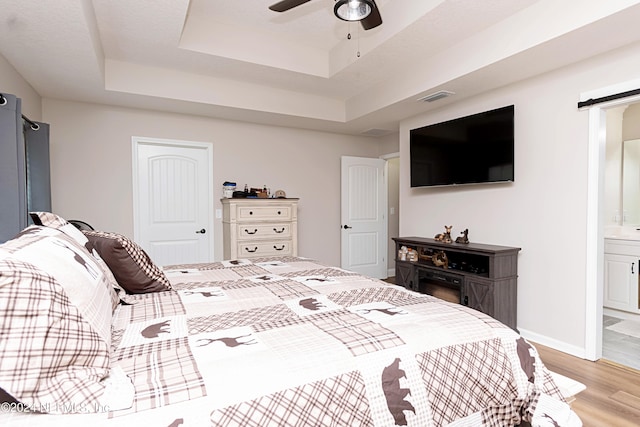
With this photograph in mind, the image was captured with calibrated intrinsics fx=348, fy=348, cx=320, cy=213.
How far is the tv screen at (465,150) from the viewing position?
321 centimetres

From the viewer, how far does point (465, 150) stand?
3551 mm

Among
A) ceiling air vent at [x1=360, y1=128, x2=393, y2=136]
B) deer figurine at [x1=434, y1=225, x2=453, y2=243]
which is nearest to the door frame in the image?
deer figurine at [x1=434, y1=225, x2=453, y2=243]

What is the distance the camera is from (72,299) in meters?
0.97

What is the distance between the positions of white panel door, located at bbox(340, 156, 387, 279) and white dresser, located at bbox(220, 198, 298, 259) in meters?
1.12

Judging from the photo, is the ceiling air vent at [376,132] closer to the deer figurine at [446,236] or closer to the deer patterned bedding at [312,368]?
the deer figurine at [446,236]

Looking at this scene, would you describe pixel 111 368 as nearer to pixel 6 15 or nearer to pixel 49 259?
pixel 49 259

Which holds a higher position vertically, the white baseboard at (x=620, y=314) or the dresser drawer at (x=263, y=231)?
the dresser drawer at (x=263, y=231)

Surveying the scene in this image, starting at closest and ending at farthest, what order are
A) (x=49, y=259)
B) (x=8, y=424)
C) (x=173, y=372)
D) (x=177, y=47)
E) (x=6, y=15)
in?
1. (x=8, y=424)
2. (x=173, y=372)
3. (x=49, y=259)
4. (x=6, y=15)
5. (x=177, y=47)

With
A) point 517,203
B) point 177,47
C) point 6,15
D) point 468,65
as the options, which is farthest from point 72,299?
point 517,203

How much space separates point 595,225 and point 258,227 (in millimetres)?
3204

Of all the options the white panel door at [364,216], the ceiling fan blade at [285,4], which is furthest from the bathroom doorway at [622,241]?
the white panel door at [364,216]

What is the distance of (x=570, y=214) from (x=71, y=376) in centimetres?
330

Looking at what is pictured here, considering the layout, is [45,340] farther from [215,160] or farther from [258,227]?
[215,160]

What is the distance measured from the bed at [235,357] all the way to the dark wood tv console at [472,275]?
5.80ft
